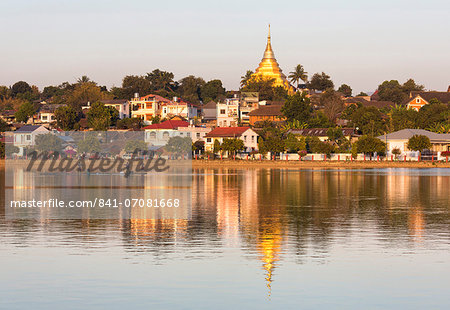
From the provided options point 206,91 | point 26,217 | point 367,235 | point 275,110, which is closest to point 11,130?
point 275,110

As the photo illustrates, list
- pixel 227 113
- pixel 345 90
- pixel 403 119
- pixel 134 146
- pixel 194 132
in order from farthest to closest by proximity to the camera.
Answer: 1. pixel 345 90
2. pixel 227 113
3. pixel 194 132
4. pixel 403 119
5. pixel 134 146

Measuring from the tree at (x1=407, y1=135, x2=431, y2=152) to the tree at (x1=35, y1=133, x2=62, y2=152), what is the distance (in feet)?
180

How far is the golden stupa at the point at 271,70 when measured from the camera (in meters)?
176

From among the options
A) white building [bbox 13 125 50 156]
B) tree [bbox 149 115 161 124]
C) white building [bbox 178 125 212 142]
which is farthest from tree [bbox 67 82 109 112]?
white building [bbox 178 125 212 142]

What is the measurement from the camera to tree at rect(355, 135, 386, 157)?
10056cm

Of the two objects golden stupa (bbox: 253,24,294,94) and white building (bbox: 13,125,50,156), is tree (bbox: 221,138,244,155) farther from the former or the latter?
golden stupa (bbox: 253,24,294,94)

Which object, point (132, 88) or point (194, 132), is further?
point (132, 88)

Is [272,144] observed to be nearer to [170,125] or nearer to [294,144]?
[294,144]

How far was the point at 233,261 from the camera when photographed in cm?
2145

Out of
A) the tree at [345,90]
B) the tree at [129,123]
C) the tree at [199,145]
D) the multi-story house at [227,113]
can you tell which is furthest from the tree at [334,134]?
the tree at [345,90]

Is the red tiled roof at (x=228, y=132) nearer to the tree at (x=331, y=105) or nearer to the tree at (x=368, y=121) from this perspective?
the tree at (x=368, y=121)

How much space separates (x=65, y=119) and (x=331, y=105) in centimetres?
5266

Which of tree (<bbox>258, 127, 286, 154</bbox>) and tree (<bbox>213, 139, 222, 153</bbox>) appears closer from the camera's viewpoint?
tree (<bbox>258, 127, 286, 154</bbox>)

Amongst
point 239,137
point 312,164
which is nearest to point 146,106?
point 239,137
